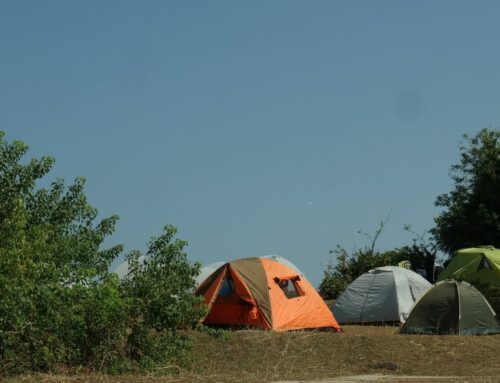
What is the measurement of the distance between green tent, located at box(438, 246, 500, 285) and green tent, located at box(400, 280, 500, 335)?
4.12 metres

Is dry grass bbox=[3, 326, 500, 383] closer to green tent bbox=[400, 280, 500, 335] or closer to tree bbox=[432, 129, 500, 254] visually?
green tent bbox=[400, 280, 500, 335]

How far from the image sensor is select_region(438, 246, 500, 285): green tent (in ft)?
84.2

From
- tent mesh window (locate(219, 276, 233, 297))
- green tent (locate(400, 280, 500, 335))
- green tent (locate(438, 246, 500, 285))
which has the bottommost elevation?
green tent (locate(400, 280, 500, 335))

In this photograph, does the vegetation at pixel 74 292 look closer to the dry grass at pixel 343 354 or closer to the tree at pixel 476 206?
the dry grass at pixel 343 354

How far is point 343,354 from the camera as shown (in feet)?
58.5

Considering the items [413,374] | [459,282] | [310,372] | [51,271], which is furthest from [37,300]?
[459,282]

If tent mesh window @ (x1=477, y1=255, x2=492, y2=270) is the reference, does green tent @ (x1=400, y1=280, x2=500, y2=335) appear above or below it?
below

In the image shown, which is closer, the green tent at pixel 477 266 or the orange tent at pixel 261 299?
the orange tent at pixel 261 299

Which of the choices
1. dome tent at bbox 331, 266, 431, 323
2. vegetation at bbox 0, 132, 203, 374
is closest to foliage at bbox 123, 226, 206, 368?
vegetation at bbox 0, 132, 203, 374

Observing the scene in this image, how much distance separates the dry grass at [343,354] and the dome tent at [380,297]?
5.29 meters

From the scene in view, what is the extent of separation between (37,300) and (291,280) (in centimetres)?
1067

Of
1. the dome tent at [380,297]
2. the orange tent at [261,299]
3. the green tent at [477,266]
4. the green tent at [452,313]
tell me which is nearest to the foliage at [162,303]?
→ the orange tent at [261,299]

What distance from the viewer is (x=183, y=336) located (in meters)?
15.4

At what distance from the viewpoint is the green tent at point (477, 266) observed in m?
25.7
